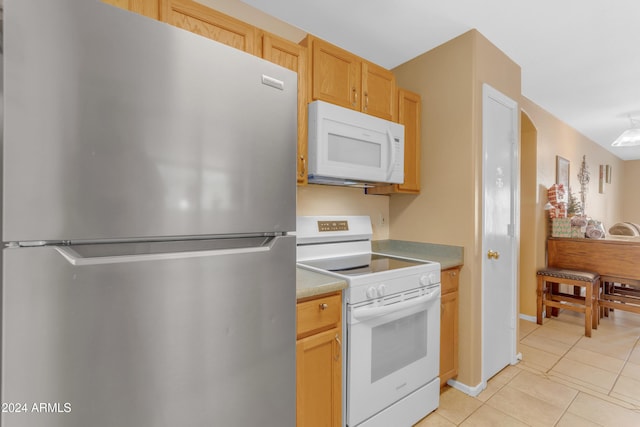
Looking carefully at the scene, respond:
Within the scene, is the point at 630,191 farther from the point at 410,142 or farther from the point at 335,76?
the point at 335,76

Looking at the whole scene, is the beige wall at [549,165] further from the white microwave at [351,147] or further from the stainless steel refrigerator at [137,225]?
the stainless steel refrigerator at [137,225]

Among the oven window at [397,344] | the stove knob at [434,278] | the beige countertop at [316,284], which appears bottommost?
the oven window at [397,344]

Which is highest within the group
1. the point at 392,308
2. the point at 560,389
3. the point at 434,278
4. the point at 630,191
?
the point at 630,191

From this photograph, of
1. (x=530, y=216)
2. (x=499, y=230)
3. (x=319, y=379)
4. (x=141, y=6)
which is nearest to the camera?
(x=141, y=6)

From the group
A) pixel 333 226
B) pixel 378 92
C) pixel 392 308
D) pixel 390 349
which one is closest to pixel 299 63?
pixel 378 92

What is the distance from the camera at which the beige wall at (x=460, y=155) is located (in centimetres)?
203

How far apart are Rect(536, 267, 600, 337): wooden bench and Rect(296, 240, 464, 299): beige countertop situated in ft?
6.32

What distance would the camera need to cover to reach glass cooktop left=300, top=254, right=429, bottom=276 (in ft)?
5.51

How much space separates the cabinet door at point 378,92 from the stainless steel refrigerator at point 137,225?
108cm

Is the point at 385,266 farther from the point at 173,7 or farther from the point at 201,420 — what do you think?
the point at 173,7

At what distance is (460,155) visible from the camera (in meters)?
2.10

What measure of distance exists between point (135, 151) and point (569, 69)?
3.51 meters

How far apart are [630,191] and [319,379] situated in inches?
364

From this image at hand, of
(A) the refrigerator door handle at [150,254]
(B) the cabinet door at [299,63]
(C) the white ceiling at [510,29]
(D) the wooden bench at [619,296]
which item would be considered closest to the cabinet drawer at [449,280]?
(B) the cabinet door at [299,63]
